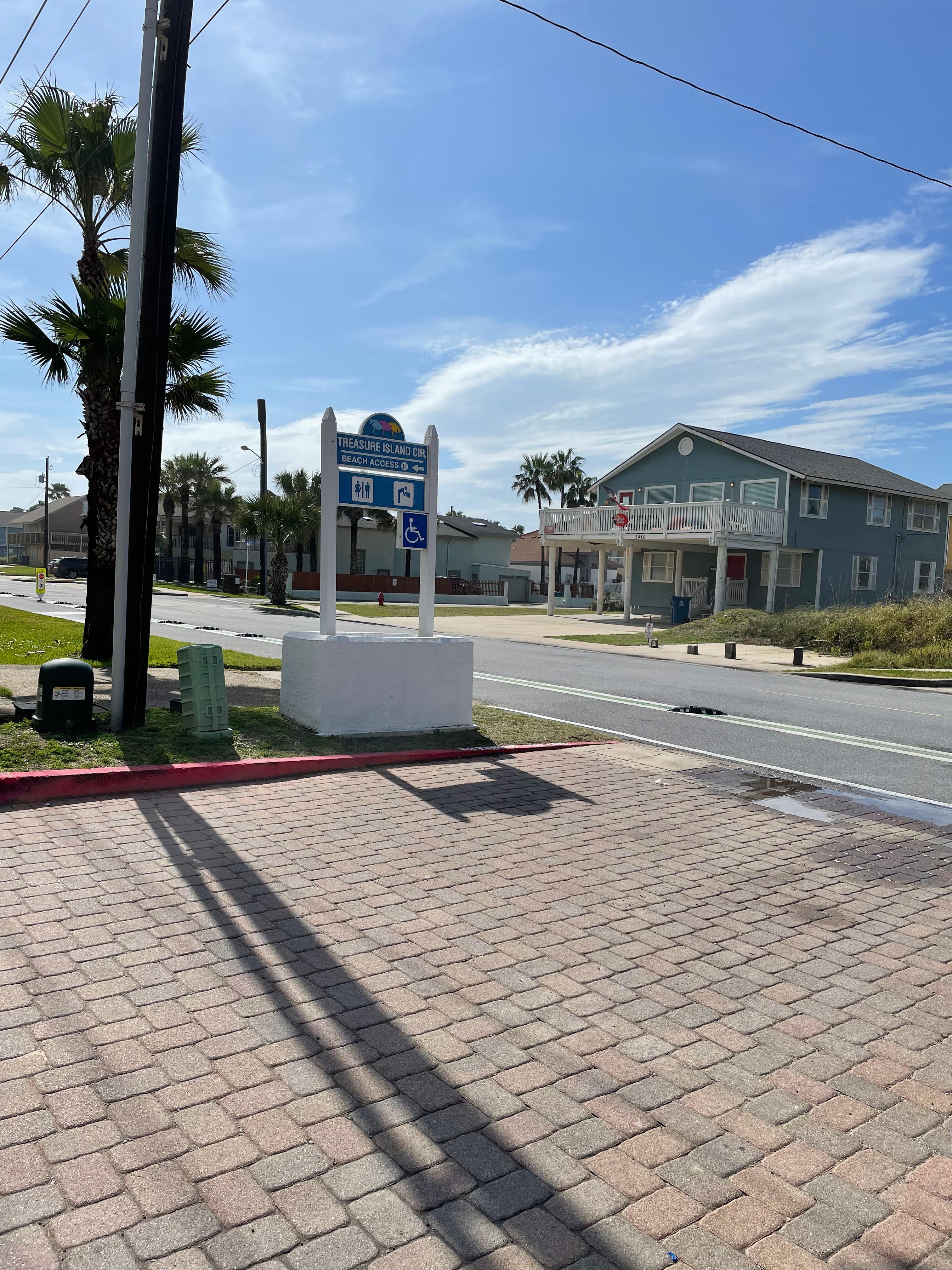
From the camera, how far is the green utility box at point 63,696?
7996 mm

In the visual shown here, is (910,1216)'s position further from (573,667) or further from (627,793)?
(573,667)

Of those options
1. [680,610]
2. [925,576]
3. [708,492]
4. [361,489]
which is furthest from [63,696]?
[925,576]

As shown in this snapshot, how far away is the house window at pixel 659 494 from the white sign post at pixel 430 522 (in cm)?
2692

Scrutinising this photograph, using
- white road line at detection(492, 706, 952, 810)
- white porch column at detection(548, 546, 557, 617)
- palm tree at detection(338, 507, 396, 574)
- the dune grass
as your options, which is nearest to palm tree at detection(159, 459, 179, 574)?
palm tree at detection(338, 507, 396, 574)

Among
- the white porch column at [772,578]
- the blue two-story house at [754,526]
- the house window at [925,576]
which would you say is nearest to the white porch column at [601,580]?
the blue two-story house at [754,526]

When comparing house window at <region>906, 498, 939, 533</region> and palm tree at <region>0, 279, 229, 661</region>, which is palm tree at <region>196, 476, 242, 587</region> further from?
palm tree at <region>0, 279, 229, 661</region>

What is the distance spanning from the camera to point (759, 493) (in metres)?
33.1

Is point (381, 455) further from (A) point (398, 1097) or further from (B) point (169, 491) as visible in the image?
(B) point (169, 491)

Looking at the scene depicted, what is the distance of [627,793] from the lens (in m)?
7.62

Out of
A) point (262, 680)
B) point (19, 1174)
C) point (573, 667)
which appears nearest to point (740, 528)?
point (573, 667)

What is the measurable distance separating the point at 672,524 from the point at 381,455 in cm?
2336

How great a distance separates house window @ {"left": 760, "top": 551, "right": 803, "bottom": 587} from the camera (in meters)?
34.3

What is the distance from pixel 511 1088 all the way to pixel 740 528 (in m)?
28.9

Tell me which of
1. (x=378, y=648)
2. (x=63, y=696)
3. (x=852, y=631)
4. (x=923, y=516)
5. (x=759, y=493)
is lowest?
(x=63, y=696)
